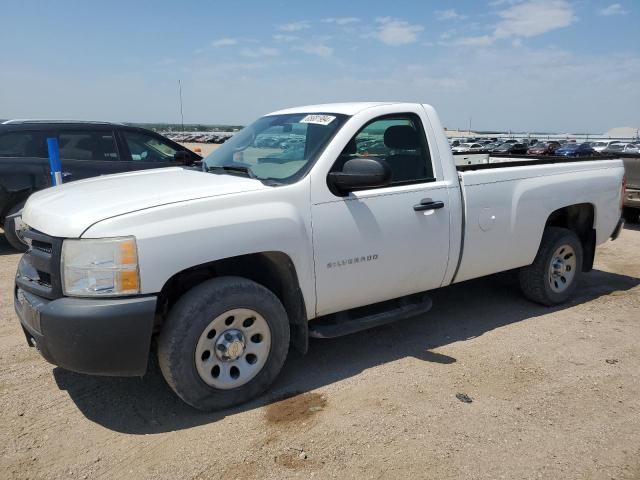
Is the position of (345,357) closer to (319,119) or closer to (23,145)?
(319,119)

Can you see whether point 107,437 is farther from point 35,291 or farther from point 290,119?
point 290,119

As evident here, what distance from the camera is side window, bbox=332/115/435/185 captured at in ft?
13.6

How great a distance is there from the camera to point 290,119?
174 inches

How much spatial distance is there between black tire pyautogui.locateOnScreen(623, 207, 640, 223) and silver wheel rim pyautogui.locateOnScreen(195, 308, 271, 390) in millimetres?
9267

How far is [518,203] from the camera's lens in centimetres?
476

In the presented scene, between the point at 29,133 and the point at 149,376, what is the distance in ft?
17.1

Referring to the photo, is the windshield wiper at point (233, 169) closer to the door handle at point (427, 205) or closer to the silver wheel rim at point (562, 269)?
the door handle at point (427, 205)

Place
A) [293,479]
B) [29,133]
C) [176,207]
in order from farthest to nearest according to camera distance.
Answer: [29,133] < [176,207] < [293,479]

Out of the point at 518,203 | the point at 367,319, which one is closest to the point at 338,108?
the point at 367,319

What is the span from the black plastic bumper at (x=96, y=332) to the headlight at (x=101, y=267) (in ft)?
0.20

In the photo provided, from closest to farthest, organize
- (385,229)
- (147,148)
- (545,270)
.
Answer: (385,229), (545,270), (147,148)

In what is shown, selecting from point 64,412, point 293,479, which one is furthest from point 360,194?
point 64,412

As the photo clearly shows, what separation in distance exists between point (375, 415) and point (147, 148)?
20.6 feet

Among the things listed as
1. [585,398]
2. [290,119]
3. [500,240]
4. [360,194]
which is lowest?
[585,398]
